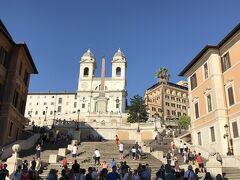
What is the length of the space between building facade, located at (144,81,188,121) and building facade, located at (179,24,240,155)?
85963 millimetres

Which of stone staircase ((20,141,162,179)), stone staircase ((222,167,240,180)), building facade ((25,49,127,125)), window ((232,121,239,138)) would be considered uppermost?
building facade ((25,49,127,125))

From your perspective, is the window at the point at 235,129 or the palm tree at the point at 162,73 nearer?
the window at the point at 235,129

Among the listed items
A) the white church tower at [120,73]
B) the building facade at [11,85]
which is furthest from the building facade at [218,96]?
the white church tower at [120,73]

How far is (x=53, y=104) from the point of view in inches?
5032

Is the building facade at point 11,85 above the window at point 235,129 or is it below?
above

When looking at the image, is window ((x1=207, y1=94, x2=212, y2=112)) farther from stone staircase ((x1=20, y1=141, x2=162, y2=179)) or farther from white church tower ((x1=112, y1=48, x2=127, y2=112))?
white church tower ((x1=112, y1=48, x2=127, y2=112))

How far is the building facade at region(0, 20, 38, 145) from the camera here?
30922mm

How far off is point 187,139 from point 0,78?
86.4 ft

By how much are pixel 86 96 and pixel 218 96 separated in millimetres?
86323

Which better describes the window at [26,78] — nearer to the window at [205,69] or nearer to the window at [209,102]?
the window at [205,69]

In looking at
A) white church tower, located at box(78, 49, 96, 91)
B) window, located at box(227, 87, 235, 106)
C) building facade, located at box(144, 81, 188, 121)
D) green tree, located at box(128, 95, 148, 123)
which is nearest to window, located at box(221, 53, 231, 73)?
window, located at box(227, 87, 235, 106)

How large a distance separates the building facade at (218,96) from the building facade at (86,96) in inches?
2517

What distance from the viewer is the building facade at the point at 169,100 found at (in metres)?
123

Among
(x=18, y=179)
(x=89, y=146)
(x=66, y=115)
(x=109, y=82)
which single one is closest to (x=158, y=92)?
(x=109, y=82)
